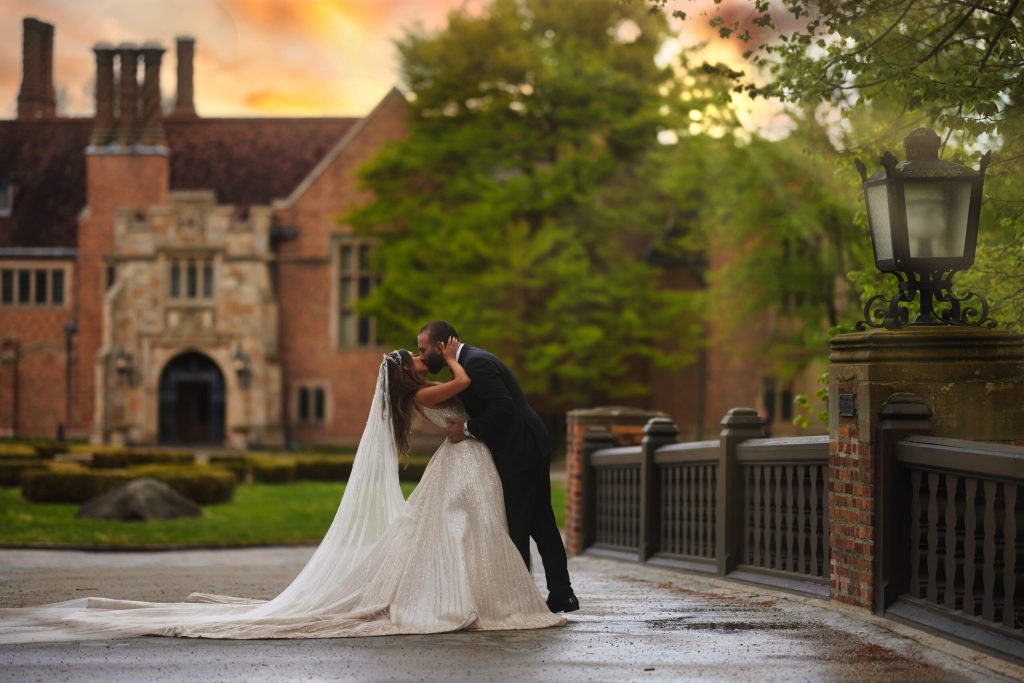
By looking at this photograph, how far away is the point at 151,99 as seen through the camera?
49844 millimetres

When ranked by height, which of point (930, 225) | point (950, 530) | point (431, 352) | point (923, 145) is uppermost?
point (923, 145)

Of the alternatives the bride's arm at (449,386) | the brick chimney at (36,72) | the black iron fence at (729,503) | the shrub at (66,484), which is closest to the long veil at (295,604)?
the bride's arm at (449,386)

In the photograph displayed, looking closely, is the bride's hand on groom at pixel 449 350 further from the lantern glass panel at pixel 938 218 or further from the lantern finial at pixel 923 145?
the lantern finial at pixel 923 145

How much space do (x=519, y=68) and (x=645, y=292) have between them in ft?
22.9

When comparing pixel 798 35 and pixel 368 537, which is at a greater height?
pixel 798 35

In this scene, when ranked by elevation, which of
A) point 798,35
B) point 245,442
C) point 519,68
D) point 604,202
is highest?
point 519,68

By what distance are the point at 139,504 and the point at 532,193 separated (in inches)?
825

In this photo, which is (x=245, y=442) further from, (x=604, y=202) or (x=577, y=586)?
(x=577, y=586)

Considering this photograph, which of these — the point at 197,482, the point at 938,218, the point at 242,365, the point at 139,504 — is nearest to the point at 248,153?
the point at 242,365

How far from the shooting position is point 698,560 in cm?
1224

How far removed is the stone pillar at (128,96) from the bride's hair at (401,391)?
42.3 m

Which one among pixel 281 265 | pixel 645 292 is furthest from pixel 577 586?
pixel 281 265

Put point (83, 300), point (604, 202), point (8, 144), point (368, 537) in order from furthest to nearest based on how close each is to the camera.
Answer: point (8, 144), point (83, 300), point (604, 202), point (368, 537)

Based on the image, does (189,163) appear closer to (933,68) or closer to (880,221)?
(933,68)
